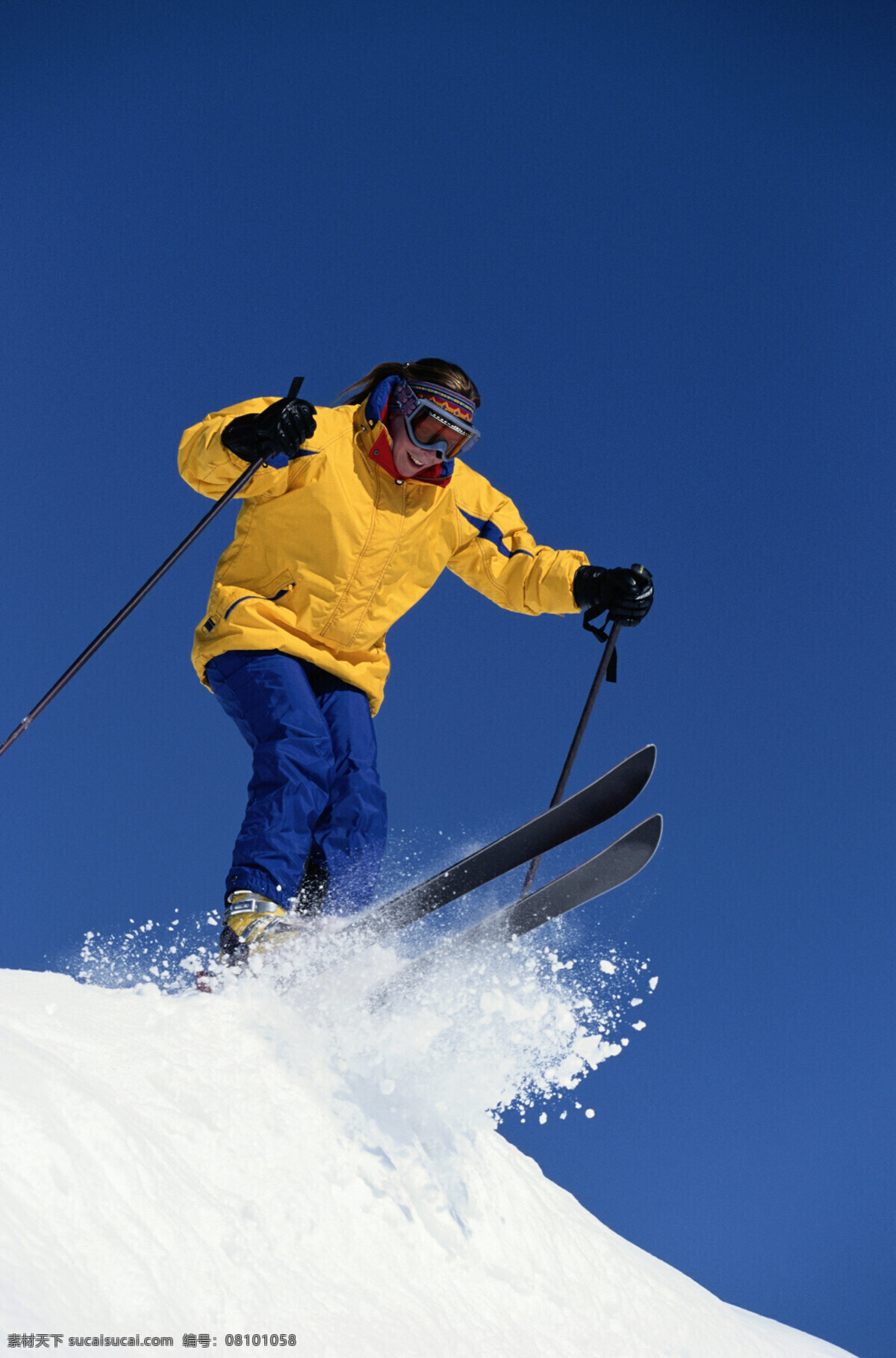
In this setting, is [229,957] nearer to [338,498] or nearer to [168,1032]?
[168,1032]

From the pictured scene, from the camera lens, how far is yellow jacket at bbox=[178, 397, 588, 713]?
4.05 meters

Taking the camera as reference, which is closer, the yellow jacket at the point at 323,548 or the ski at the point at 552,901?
the ski at the point at 552,901

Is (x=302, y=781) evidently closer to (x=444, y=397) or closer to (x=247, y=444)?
(x=247, y=444)

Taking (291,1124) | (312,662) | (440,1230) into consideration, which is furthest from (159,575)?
(440,1230)

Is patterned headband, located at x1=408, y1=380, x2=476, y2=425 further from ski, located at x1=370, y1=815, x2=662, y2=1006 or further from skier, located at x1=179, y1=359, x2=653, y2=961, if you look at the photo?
ski, located at x1=370, y1=815, x2=662, y2=1006

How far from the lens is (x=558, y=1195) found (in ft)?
11.5

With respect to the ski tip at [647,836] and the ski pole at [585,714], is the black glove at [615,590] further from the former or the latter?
the ski tip at [647,836]

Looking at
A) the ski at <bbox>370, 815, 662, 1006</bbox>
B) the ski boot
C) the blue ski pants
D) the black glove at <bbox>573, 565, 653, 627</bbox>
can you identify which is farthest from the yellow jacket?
the ski at <bbox>370, 815, 662, 1006</bbox>

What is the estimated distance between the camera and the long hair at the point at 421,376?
4250 mm

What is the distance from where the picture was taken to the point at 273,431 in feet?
12.6

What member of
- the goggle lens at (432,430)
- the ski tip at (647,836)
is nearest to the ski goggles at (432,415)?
the goggle lens at (432,430)

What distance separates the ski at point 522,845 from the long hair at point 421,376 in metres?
1.80

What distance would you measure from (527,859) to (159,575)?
2002mm

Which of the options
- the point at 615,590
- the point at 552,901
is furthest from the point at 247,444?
the point at 552,901
